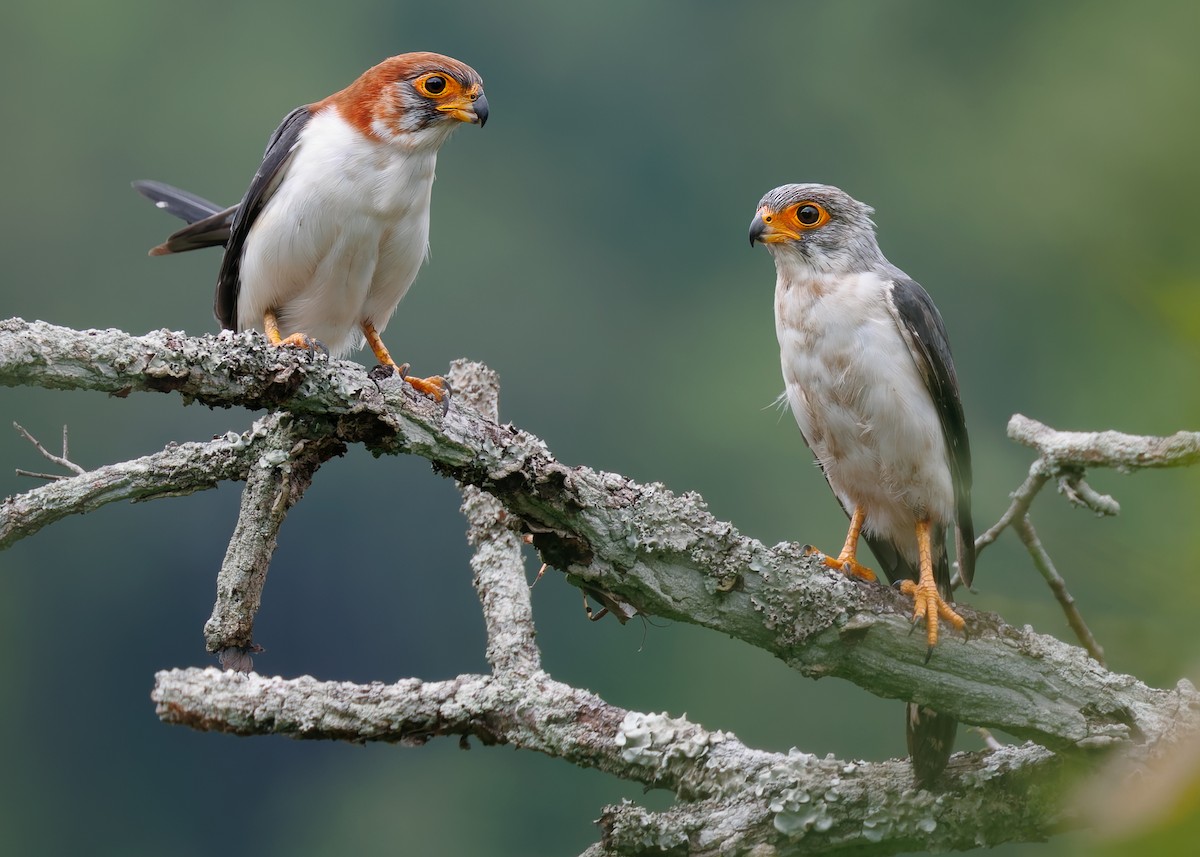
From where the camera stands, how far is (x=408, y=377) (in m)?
2.79

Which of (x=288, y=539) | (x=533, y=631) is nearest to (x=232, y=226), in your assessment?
(x=533, y=631)

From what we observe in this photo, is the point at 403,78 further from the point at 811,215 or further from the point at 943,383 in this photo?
the point at 943,383

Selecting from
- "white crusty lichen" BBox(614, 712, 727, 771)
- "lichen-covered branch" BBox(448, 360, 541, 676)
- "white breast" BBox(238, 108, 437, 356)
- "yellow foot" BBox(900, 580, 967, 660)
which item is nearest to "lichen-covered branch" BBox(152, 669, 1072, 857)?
"white crusty lichen" BBox(614, 712, 727, 771)

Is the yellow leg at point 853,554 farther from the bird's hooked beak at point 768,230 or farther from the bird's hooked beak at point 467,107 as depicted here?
the bird's hooked beak at point 467,107

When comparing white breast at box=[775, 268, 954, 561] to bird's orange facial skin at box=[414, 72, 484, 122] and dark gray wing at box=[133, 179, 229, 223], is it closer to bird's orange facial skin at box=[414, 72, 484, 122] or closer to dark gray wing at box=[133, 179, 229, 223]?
bird's orange facial skin at box=[414, 72, 484, 122]

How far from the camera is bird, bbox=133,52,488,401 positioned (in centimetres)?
323

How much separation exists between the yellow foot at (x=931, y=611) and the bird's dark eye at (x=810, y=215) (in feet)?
4.04

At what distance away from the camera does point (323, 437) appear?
2.38m

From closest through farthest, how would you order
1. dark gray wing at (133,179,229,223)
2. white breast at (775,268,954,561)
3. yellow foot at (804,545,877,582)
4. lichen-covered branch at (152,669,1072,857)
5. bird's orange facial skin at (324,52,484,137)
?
lichen-covered branch at (152,669,1072,857)
yellow foot at (804,545,877,582)
white breast at (775,268,954,561)
bird's orange facial skin at (324,52,484,137)
dark gray wing at (133,179,229,223)

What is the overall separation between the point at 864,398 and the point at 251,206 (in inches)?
77.6

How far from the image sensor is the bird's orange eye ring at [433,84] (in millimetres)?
3406

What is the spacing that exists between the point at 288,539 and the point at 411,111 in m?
11.3

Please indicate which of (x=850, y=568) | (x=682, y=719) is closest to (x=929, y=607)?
(x=850, y=568)

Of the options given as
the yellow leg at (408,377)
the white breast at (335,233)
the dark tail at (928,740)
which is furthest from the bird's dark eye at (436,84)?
the dark tail at (928,740)
